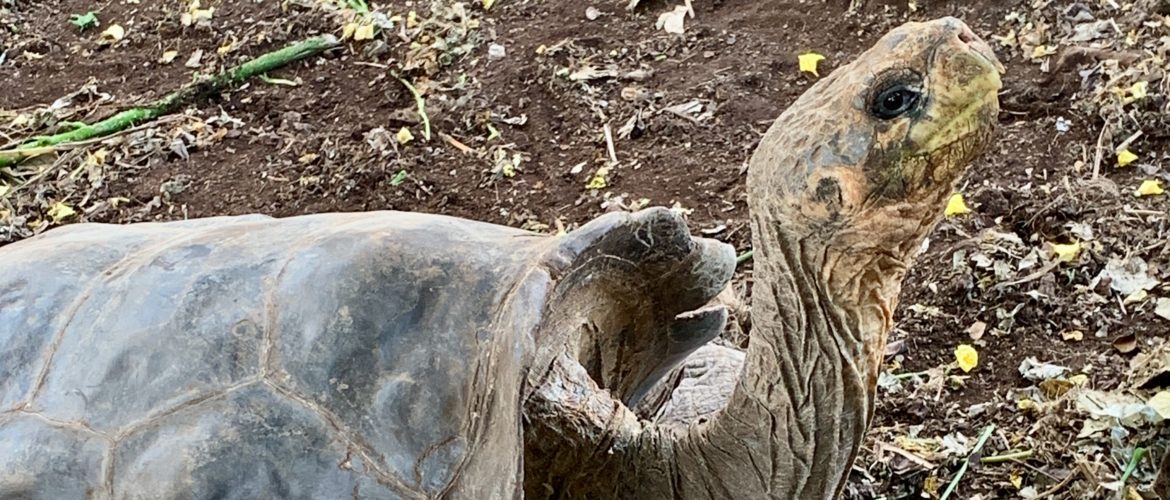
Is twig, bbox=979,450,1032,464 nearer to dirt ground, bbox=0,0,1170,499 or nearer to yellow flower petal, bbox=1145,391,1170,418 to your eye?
dirt ground, bbox=0,0,1170,499

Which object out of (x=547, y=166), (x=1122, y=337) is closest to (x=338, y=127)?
(x=547, y=166)

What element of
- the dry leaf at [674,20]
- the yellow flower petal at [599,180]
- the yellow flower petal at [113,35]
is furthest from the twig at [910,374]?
the yellow flower petal at [113,35]

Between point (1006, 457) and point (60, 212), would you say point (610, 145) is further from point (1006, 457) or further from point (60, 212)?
point (60, 212)

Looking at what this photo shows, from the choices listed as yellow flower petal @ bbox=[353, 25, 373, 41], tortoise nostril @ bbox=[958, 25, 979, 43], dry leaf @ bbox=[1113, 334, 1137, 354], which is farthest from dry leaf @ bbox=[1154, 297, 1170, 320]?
yellow flower petal @ bbox=[353, 25, 373, 41]

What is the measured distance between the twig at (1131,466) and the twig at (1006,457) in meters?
0.23

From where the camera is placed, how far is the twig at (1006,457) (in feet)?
9.09

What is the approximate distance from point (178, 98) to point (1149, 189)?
3.84 m

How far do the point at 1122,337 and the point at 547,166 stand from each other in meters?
2.04

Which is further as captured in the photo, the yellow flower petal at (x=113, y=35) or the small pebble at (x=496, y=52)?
the yellow flower petal at (x=113, y=35)

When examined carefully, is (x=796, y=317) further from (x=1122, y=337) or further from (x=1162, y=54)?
(x=1162, y=54)

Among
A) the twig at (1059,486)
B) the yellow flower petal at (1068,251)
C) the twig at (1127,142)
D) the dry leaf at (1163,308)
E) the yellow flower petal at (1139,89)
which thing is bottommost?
the twig at (1059,486)

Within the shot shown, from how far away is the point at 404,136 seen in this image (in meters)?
4.39

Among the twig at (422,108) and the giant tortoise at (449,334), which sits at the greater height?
the giant tortoise at (449,334)

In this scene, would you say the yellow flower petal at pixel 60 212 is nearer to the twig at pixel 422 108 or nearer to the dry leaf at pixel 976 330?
the twig at pixel 422 108
